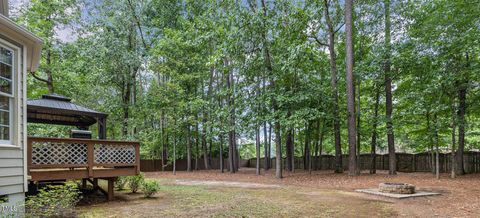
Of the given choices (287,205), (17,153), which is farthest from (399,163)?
(17,153)

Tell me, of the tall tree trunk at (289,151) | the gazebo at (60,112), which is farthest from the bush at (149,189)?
the tall tree trunk at (289,151)

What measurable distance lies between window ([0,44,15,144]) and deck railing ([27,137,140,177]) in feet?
4.36

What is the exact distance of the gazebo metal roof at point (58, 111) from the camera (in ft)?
24.5

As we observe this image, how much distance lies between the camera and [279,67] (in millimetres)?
13453

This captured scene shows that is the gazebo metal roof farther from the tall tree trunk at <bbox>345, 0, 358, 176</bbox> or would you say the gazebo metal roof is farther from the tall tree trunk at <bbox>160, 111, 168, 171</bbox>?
the tall tree trunk at <bbox>345, 0, 358, 176</bbox>

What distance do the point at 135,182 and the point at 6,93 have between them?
15.4ft

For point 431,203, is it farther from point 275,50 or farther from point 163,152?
point 163,152

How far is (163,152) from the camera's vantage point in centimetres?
2052

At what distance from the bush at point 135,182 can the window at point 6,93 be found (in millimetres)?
4088

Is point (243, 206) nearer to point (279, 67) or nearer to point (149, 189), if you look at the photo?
point (149, 189)

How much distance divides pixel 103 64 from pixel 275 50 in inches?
404

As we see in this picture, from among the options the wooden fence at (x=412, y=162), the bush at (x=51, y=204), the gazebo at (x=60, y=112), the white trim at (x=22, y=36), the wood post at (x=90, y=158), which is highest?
the white trim at (x=22, y=36)

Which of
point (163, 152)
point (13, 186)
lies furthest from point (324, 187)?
point (163, 152)

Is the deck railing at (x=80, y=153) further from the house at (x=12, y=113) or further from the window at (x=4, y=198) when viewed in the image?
the window at (x=4, y=198)
